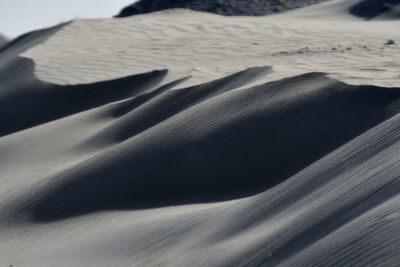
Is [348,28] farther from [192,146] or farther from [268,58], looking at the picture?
[192,146]

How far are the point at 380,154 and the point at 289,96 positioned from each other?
2.45 meters

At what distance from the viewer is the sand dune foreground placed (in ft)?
14.3

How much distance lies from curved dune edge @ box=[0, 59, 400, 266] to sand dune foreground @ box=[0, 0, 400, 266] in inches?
0.5

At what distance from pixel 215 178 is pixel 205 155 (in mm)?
319

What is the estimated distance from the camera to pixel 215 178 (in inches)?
258

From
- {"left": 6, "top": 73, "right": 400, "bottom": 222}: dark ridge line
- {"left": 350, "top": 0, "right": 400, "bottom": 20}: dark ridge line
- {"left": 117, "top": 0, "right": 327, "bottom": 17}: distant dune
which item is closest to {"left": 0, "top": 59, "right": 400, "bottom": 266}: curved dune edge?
{"left": 6, "top": 73, "right": 400, "bottom": 222}: dark ridge line

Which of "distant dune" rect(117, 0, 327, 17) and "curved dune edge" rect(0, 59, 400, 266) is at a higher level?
"curved dune edge" rect(0, 59, 400, 266)

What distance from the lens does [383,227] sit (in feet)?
11.4

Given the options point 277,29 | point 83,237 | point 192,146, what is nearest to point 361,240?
point 83,237

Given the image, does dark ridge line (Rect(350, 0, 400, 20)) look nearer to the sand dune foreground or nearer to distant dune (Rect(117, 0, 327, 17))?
distant dune (Rect(117, 0, 327, 17))

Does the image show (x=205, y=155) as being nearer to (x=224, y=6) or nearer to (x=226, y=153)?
(x=226, y=153)

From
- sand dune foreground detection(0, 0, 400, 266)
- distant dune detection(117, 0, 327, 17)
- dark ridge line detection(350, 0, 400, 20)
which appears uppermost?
sand dune foreground detection(0, 0, 400, 266)

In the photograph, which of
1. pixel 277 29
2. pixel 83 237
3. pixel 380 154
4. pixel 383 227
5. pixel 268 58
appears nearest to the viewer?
pixel 383 227

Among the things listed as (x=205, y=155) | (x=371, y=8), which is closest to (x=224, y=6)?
(x=371, y=8)
